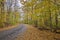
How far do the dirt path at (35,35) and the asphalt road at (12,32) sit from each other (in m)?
0.06

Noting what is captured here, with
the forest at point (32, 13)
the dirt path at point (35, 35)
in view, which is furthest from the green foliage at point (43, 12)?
the dirt path at point (35, 35)

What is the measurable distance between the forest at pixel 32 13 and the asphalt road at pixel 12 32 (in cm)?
10

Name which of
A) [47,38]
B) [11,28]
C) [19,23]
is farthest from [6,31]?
[47,38]

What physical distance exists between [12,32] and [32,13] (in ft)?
1.49

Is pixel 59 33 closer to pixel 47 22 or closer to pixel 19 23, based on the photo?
pixel 47 22

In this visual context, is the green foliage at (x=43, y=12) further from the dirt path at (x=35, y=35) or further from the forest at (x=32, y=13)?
the dirt path at (x=35, y=35)

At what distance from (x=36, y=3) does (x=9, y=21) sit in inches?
21.1

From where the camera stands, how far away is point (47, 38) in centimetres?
223

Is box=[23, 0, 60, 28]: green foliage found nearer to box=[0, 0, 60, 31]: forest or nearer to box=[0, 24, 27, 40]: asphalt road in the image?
box=[0, 0, 60, 31]: forest

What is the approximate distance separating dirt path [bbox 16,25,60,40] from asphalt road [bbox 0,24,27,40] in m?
0.06

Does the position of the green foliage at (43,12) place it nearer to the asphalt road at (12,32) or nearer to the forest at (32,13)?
the forest at (32,13)

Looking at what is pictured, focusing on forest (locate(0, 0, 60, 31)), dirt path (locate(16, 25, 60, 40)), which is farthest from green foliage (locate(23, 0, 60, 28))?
dirt path (locate(16, 25, 60, 40))

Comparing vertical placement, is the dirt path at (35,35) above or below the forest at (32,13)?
below

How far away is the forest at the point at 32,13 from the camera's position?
2273 millimetres
